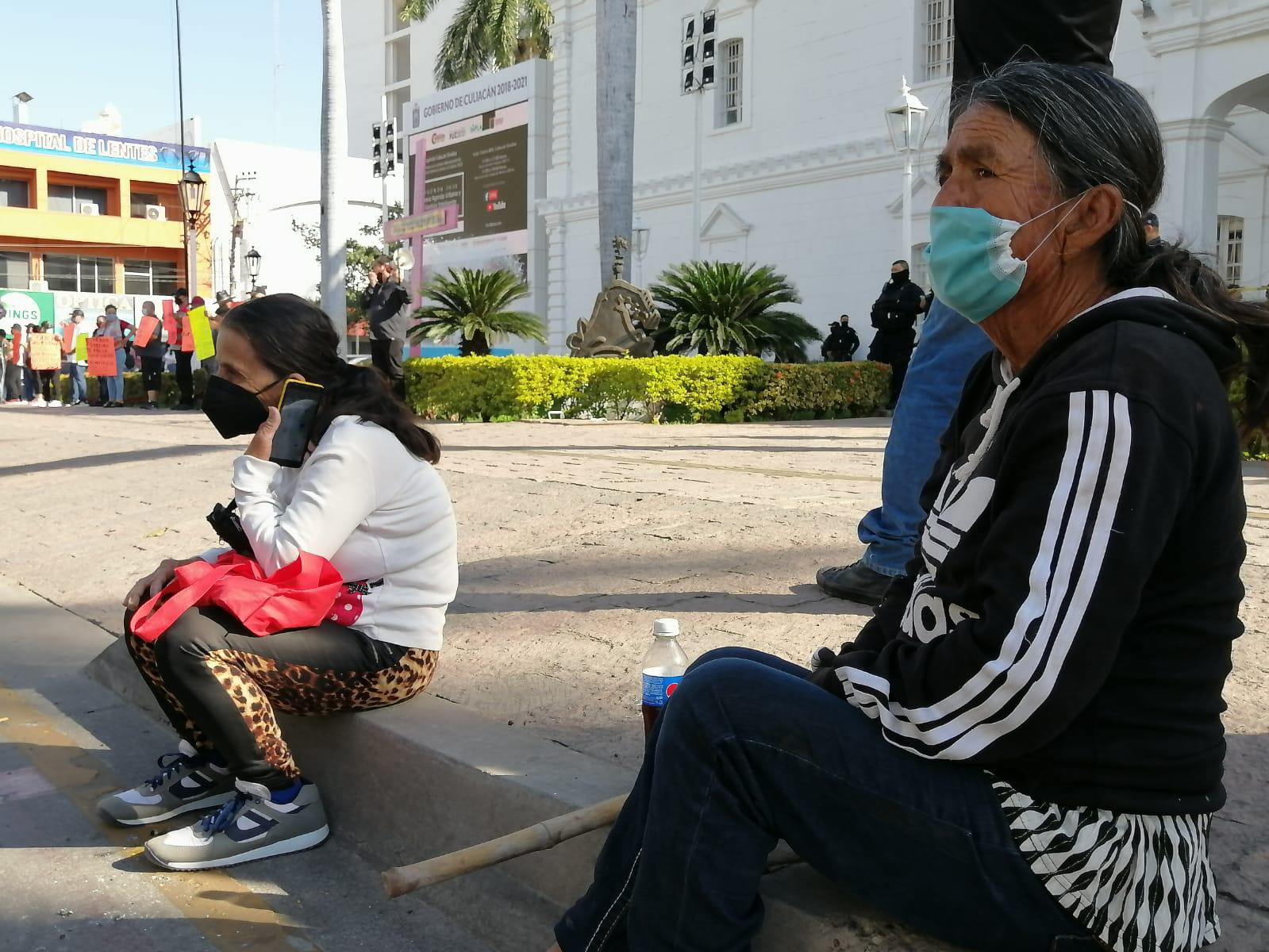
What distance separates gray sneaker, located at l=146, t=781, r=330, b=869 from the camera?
2885 millimetres

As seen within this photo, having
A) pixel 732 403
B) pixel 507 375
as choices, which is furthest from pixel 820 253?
pixel 507 375

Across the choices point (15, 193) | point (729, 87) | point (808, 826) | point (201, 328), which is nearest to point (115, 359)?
point (729, 87)

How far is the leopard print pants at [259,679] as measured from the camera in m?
2.90

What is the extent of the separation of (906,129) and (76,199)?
48.3 meters

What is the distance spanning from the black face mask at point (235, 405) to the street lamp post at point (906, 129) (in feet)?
54.0

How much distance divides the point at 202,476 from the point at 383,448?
5565 mm

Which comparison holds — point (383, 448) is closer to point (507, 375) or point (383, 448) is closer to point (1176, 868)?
point (1176, 868)

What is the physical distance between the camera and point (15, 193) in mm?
54375

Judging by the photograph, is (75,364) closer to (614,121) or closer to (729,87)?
(614,121)

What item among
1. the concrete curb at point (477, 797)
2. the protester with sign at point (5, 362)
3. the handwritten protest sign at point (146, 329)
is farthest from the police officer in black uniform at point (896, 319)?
the protester with sign at point (5, 362)

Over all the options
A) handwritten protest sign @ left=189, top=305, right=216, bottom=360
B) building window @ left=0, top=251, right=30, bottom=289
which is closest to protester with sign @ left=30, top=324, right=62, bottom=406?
handwritten protest sign @ left=189, top=305, right=216, bottom=360

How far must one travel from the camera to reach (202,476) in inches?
323

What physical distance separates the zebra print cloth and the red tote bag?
1.88 meters

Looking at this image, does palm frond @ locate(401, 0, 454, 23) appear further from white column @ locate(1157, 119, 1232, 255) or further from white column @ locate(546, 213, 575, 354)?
white column @ locate(1157, 119, 1232, 255)
